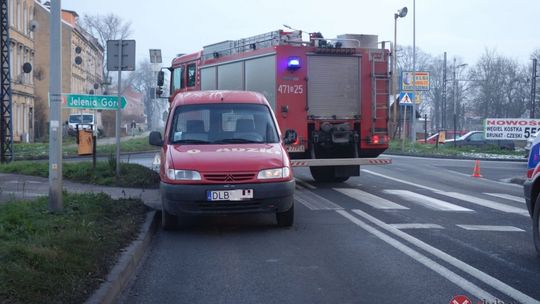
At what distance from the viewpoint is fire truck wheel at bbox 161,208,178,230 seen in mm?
9596

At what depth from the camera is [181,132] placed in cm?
1048

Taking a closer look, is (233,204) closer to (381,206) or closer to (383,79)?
(381,206)

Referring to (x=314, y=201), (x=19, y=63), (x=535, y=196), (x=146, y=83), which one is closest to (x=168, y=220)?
(x=314, y=201)

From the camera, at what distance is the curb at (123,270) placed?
5.68 meters

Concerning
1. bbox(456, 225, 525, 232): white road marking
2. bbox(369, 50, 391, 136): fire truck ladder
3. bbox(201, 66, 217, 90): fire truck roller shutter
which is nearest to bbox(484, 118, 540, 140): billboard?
bbox(369, 50, 391, 136): fire truck ladder

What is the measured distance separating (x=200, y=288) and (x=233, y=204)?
9.04 ft

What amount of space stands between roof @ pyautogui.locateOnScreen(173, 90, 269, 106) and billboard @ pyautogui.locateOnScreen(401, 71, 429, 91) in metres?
29.6

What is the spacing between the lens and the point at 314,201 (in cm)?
1321

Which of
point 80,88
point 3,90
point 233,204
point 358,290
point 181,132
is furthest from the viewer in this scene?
point 80,88

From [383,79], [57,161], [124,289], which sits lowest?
[124,289]

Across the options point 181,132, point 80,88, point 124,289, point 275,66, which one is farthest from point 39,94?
point 124,289

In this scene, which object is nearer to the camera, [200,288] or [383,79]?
[200,288]

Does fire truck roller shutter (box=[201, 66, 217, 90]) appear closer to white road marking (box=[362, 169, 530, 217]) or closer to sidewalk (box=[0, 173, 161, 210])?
sidewalk (box=[0, 173, 161, 210])

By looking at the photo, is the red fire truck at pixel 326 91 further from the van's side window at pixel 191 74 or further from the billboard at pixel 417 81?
the billboard at pixel 417 81
